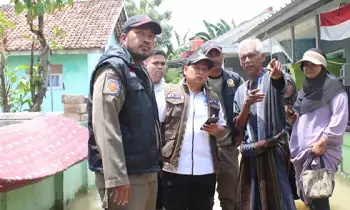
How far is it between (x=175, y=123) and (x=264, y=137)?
2.18ft

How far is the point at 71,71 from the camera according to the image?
15.1m

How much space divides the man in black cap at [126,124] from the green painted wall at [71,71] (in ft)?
41.7

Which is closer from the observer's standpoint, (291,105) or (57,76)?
(291,105)

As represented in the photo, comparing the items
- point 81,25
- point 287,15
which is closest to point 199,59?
point 287,15

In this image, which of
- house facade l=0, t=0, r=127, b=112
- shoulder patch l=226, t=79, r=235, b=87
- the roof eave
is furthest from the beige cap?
house facade l=0, t=0, r=127, b=112

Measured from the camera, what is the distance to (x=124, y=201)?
89.5 inches

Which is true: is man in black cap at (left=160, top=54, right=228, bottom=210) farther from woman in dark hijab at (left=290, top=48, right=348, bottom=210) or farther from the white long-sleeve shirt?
woman in dark hijab at (left=290, top=48, right=348, bottom=210)

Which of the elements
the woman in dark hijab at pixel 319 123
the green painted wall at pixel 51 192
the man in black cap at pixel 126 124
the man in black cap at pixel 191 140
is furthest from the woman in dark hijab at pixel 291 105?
the green painted wall at pixel 51 192

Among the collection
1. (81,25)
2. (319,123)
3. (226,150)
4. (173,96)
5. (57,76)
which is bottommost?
(226,150)

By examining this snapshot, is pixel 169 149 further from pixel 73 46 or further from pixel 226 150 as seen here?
pixel 73 46

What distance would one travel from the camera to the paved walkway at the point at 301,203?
16.2ft

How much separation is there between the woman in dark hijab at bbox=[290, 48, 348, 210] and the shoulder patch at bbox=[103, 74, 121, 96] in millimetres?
1766

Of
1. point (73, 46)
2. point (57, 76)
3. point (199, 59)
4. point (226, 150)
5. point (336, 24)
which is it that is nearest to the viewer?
point (199, 59)

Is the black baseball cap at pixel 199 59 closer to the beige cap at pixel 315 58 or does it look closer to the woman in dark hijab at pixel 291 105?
the beige cap at pixel 315 58
